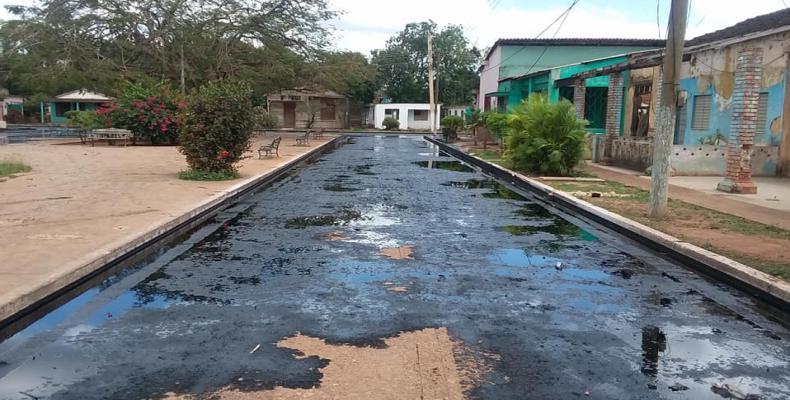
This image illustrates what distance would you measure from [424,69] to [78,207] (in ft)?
211

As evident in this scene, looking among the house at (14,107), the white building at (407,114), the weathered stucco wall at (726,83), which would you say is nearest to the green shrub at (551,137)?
the weathered stucco wall at (726,83)

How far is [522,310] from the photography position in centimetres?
581

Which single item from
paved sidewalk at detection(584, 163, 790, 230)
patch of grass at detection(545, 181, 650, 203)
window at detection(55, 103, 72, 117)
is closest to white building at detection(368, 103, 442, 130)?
window at detection(55, 103, 72, 117)

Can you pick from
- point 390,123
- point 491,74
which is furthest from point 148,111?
point 390,123

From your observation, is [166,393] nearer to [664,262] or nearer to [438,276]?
[438,276]

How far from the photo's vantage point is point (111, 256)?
24.3 feet

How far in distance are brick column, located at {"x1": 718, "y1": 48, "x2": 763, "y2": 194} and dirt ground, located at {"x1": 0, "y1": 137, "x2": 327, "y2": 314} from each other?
11155mm

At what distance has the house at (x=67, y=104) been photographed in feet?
193

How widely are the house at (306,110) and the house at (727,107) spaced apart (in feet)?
138

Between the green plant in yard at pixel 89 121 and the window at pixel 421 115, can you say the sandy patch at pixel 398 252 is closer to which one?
the green plant in yard at pixel 89 121

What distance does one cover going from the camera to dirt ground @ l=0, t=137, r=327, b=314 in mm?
6859

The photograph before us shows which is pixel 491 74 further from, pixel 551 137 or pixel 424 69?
pixel 551 137

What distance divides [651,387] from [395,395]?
171cm

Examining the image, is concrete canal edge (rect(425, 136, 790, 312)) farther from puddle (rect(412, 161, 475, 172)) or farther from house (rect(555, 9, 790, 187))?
puddle (rect(412, 161, 475, 172))
